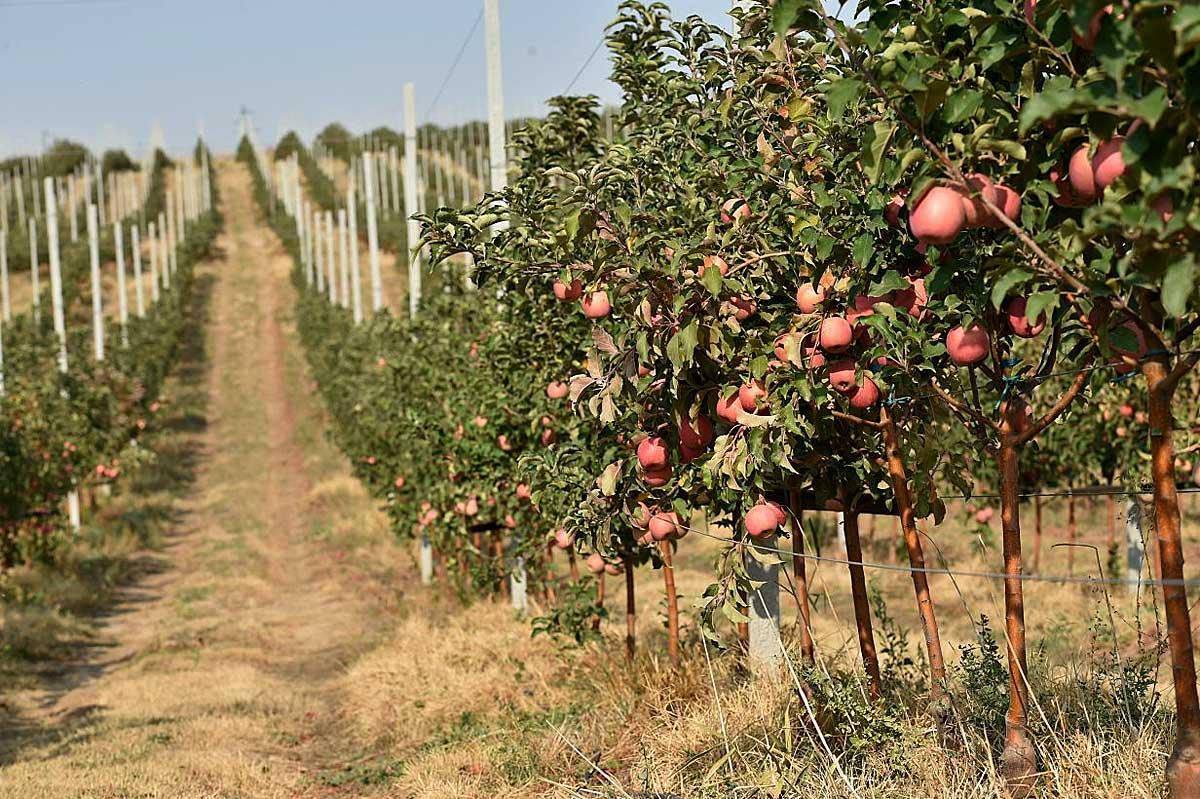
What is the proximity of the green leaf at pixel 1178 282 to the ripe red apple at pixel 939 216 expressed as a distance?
0.48 meters

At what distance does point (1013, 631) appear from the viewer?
300cm

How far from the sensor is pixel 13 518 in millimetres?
12078

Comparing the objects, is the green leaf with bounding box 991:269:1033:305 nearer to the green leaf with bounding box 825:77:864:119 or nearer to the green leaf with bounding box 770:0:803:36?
the green leaf with bounding box 825:77:864:119

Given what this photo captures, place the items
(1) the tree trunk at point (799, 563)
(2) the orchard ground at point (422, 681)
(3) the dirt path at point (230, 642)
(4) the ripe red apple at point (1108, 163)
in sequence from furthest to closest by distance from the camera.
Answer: (3) the dirt path at point (230, 642), (1) the tree trunk at point (799, 563), (2) the orchard ground at point (422, 681), (4) the ripe red apple at point (1108, 163)

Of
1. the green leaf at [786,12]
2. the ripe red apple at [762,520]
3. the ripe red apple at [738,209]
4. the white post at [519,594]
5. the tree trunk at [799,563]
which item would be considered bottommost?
the white post at [519,594]

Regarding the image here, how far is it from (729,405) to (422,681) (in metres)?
4.58

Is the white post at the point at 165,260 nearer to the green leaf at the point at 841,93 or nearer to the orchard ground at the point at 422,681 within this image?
the orchard ground at the point at 422,681

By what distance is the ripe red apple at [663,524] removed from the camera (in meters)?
4.10

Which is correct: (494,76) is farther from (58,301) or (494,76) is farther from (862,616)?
(58,301)

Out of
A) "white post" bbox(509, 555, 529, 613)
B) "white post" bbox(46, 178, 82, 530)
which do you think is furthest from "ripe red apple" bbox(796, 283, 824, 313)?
"white post" bbox(46, 178, 82, 530)

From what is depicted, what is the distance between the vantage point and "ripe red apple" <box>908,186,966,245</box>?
2.25 meters

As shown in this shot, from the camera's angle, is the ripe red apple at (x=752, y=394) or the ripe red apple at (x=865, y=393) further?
the ripe red apple at (x=752, y=394)

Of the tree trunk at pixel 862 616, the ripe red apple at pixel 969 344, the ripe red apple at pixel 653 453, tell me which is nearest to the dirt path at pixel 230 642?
the ripe red apple at pixel 653 453

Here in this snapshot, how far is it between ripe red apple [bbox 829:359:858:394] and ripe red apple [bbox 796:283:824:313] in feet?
0.56
